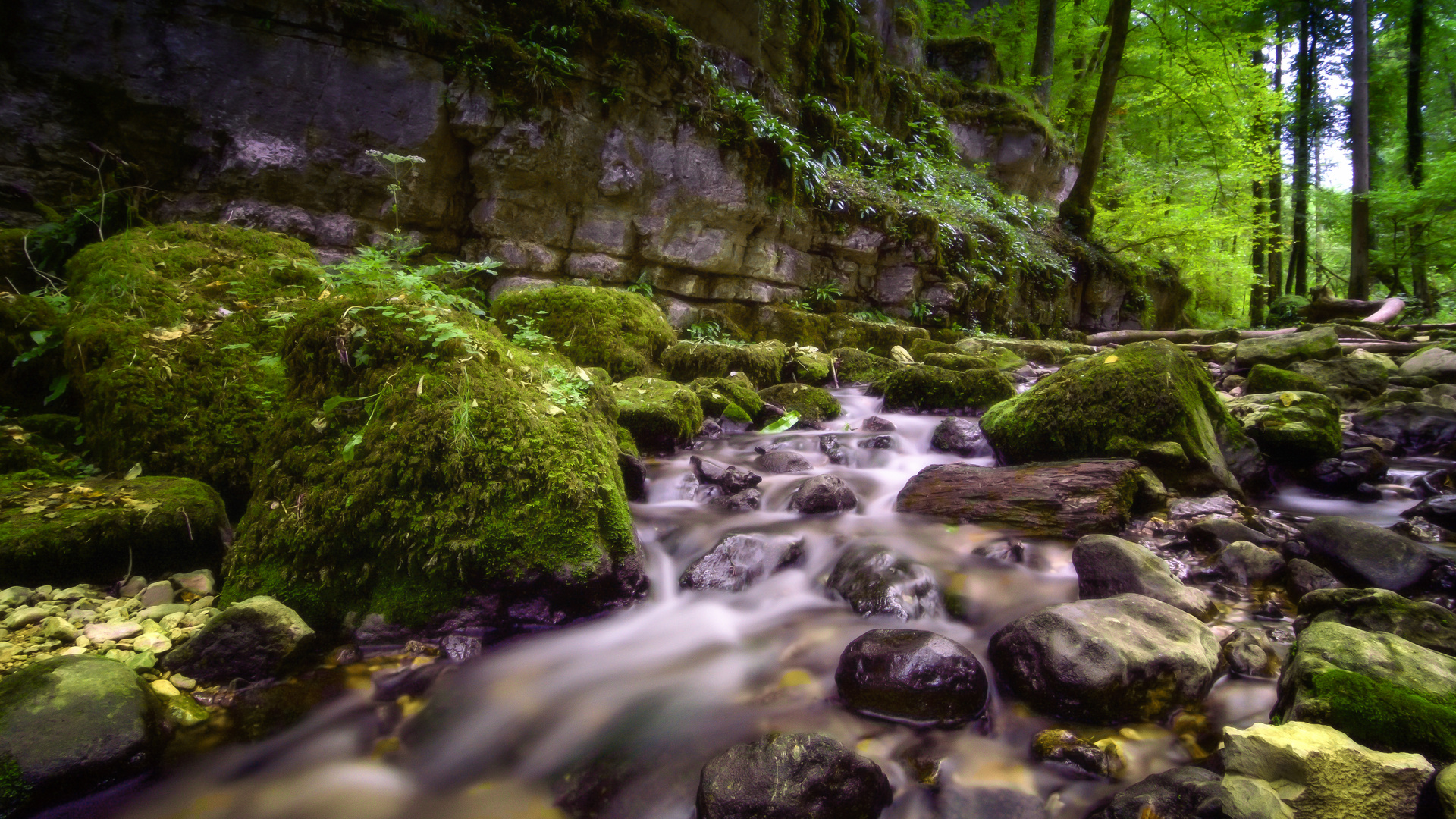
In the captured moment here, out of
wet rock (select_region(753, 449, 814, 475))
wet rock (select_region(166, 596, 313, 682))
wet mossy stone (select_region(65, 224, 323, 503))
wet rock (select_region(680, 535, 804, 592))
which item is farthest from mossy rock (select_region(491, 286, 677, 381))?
wet rock (select_region(166, 596, 313, 682))

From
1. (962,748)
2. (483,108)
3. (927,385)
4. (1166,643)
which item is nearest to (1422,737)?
(1166,643)

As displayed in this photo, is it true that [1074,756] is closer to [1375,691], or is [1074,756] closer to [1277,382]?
[1375,691]

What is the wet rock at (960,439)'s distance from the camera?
18.9ft

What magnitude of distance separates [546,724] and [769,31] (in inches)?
558

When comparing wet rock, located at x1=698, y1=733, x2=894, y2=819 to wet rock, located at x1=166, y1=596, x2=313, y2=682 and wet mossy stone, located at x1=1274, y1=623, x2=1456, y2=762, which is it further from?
wet rock, located at x1=166, y1=596, x2=313, y2=682

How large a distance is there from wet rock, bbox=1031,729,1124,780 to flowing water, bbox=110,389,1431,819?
0.04 metres

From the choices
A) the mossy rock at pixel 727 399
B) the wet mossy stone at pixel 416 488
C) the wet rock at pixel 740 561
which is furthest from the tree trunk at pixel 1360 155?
the wet mossy stone at pixel 416 488

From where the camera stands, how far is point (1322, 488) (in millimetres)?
4918

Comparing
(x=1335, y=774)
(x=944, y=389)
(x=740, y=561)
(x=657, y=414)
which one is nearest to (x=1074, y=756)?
(x=1335, y=774)

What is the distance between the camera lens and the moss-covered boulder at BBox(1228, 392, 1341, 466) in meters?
5.05

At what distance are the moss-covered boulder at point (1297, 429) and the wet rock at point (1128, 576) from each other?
9.60 ft

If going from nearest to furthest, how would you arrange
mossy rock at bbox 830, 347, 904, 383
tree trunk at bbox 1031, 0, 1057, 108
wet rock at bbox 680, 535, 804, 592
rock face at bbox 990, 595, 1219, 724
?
rock face at bbox 990, 595, 1219, 724 < wet rock at bbox 680, 535, 804, 592 < mossy rock at bbox 830, 347, 904, 383 < tree trunk at bbox 1031, 0, 1057, 108

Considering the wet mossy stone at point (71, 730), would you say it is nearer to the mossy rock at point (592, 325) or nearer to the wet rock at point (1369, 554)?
the mossy rock at point (592, 325)

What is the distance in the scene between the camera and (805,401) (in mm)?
7266
